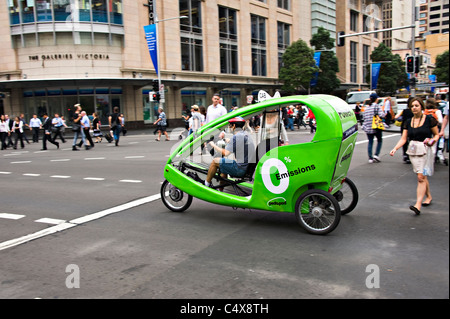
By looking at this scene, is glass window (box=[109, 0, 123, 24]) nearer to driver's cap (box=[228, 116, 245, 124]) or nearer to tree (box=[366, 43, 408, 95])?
driver's cap (box=[228, 116, 245, 124])

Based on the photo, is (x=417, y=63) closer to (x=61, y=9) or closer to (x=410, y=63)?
(x=410, y=63)

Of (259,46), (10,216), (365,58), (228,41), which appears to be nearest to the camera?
(10,216)

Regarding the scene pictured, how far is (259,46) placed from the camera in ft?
155

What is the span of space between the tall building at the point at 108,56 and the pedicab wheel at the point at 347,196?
90.8 ft

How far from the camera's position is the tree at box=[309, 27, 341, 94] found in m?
49.8

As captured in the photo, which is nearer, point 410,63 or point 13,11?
point 410,63

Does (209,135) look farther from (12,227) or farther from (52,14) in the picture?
(52,14)

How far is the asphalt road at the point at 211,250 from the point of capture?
12.0ft

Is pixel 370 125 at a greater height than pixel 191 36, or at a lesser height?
lesser

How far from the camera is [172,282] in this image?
3900 mm

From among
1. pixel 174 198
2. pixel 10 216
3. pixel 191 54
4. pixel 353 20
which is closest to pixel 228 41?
pixel 191 54

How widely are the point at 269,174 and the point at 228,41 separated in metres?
39.7

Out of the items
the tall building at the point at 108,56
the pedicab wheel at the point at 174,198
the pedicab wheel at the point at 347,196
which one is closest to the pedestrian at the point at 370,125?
the pedicab wheel at the point at 347,196

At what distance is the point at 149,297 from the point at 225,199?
245 centimetres
